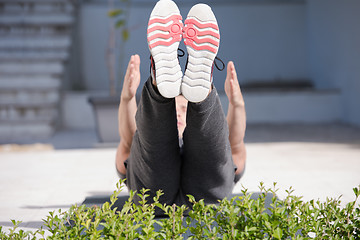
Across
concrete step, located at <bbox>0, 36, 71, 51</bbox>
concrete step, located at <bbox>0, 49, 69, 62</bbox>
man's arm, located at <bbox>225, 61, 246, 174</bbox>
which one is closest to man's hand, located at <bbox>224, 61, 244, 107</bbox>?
man's arm, located at <bbox>225, 61, 246, 174</bbox>

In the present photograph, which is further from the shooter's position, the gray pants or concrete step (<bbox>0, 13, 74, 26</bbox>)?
concrete step (<bbox>0, 13, 74, 26</bbox>)

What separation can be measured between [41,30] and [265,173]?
4.69 meters

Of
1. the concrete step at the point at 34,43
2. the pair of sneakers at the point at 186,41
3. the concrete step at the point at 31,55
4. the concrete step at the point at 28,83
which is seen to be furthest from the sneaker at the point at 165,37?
the concrete step at the point at 34,43

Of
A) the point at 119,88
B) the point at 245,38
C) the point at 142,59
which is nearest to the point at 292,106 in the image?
the point at 245,38

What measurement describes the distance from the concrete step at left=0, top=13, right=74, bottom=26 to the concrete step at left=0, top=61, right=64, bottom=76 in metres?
0.60

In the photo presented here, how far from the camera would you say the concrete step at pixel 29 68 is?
6.47 metres

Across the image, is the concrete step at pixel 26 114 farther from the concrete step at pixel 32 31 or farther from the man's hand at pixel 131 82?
the man's hand at pixel 131 82

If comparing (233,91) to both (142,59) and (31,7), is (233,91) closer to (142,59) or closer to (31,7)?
(31,7)

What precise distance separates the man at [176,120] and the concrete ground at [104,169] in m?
0.78

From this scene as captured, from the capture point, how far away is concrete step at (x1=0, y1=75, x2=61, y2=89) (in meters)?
6.36

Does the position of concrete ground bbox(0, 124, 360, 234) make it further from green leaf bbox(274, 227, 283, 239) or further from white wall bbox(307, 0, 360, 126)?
green leaf bbox(274, 227, 283, 239)

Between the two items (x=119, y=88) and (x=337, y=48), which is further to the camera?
(x=119, y=88)

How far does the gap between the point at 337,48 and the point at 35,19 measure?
4.65 meters

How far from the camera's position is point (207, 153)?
5.34ft
